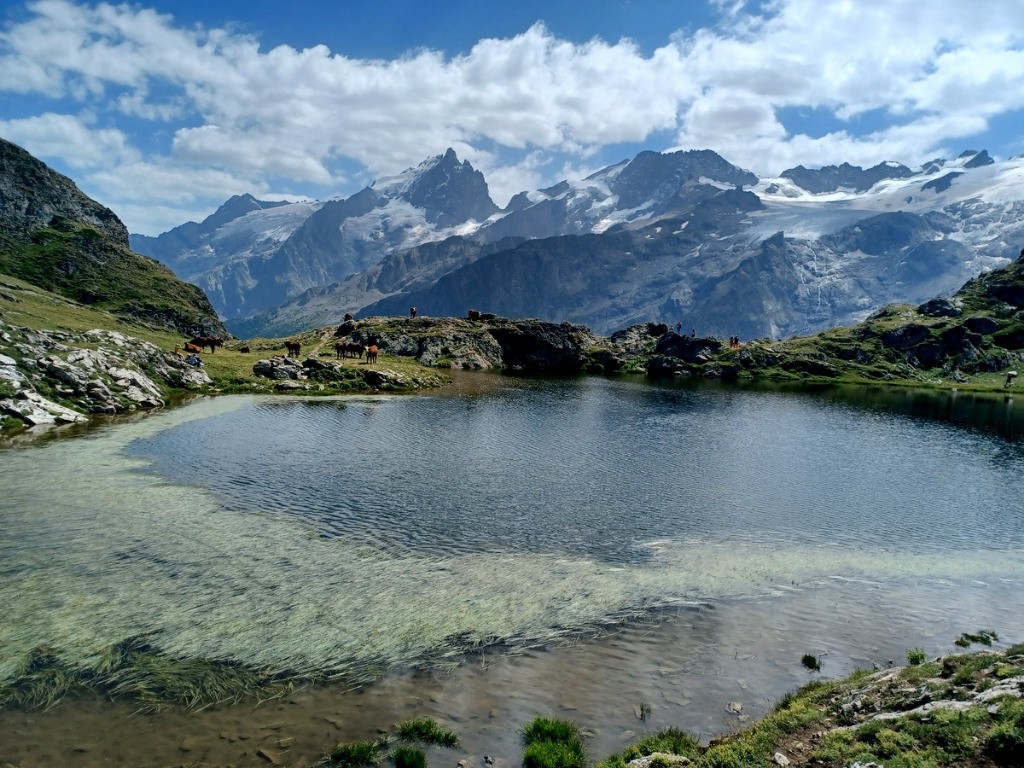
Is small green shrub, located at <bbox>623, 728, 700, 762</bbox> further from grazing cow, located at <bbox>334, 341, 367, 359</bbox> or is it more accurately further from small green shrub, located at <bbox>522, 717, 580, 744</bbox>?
grazing cow, located at <bbox>334, 341, 367, 359</bbox>

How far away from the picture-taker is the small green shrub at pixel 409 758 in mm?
18406

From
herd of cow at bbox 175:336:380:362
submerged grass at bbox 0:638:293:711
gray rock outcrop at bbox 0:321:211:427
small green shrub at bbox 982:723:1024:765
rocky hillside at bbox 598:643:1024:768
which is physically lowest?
submerged grass at bbox 0:638:293:711

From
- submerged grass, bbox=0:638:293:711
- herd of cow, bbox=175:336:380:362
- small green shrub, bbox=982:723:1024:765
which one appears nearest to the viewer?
small green shrub, bbox=982:723:1024:765

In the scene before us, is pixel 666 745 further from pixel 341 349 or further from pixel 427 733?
pixel 341 349

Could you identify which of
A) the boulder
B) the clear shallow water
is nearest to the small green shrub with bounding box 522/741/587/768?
the clear shallow water

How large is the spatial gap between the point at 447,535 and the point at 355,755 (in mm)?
23107

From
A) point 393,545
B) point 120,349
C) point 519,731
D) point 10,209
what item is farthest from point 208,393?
point 10,209

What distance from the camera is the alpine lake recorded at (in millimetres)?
21609

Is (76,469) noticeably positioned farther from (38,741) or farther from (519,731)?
(519,731)

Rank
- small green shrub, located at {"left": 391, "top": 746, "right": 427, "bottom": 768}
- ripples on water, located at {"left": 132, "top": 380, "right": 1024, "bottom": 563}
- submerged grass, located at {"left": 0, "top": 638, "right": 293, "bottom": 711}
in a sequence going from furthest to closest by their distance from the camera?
ripples on water, located at {"left": 132, "top": 380, "right": 1024, "bottom": 563} < submerged grass, located at {"left": 0, "top": 638, "right": 293, "bottom": 711} < small green shrub, located at {"left": 391, "top": 746, "right": 427, "bottom": 768}

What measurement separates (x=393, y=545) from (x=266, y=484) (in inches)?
768

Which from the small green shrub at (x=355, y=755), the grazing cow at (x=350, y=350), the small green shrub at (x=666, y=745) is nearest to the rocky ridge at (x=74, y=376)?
the grazing cow at (x=350, y=350)

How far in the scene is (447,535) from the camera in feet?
137

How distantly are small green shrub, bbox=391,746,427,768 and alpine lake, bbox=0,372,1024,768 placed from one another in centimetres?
63
